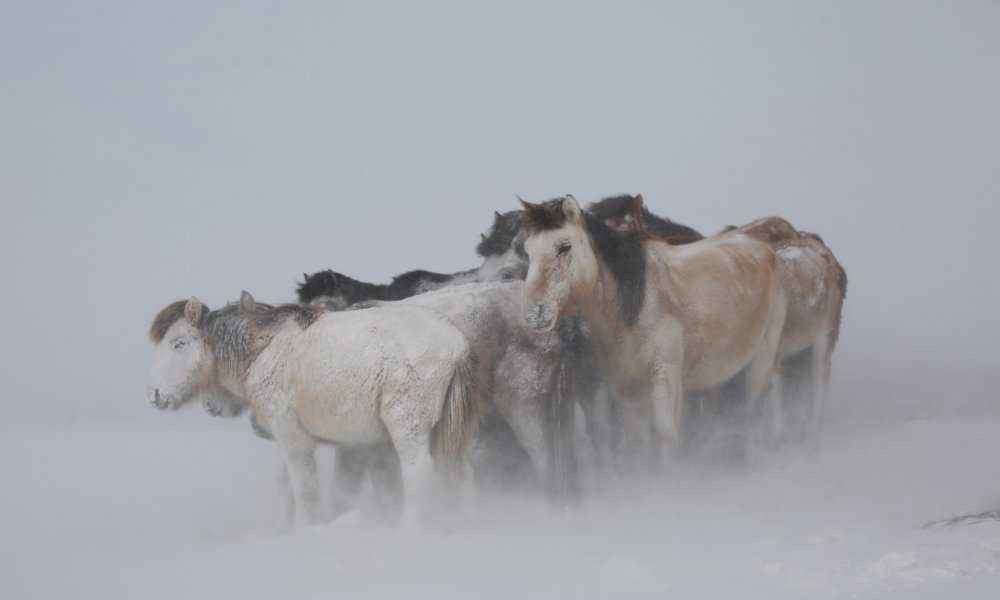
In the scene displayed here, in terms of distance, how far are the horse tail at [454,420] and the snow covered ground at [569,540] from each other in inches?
18.1

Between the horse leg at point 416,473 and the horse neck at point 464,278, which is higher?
the horse neck at point 464,278

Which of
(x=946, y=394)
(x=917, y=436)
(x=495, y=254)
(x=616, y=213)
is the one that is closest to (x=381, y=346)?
(x=495, y=254)

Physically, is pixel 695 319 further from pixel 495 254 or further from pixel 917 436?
pixel 917 436

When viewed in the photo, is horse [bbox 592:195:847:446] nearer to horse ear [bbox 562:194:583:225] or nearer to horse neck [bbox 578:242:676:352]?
horse neck [bbox 578:242:676:352]

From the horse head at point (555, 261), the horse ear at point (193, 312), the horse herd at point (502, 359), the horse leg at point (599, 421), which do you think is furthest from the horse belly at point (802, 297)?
the horse ear at point (193, 312)

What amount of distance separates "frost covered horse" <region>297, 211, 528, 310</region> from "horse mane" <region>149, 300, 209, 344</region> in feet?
4.25

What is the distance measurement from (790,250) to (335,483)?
4.82 meters

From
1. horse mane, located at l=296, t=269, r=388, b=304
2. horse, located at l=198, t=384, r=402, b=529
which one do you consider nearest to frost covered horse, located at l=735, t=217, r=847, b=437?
horse mane, located at l=296, t=269, r=388, b=304

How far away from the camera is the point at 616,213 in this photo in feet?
32.1

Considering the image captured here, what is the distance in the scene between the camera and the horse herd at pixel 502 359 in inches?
285

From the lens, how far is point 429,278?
952 centimetres

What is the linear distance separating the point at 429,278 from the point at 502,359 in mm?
1675

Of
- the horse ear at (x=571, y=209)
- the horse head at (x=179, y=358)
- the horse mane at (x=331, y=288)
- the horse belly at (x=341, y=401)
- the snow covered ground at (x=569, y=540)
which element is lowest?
the snow covered ground at (x=569, y=540)

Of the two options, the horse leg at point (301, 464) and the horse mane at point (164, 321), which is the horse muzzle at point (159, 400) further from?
the horse leg at point (301, 464)
